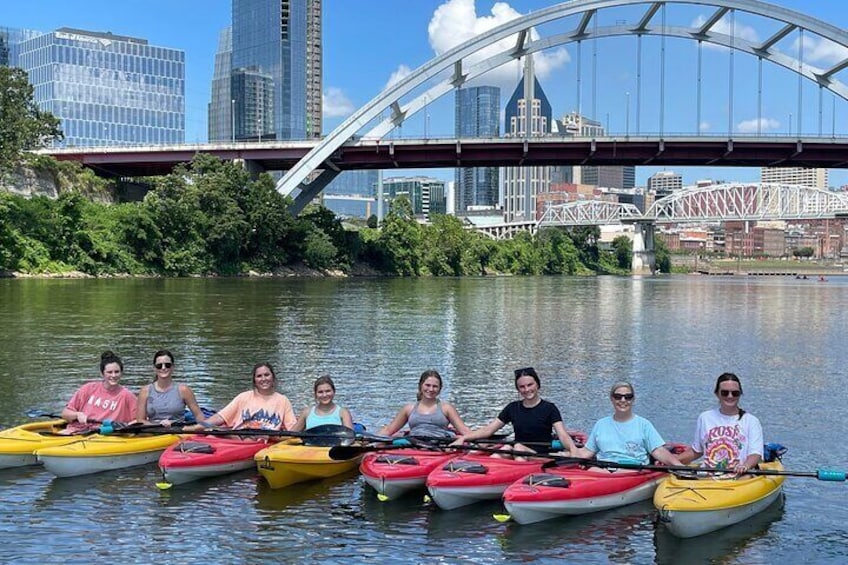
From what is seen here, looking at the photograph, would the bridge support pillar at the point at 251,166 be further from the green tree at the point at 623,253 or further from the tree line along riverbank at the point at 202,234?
the green tree at the point at 623,253

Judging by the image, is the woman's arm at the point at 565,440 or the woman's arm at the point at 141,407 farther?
the woman's arm at the point at 141,407

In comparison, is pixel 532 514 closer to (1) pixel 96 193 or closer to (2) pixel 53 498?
(2) pixel 53 498

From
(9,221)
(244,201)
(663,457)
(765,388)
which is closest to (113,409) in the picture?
(663,457)

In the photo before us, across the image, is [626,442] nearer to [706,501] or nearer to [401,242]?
[706,501]

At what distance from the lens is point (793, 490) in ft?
38.4

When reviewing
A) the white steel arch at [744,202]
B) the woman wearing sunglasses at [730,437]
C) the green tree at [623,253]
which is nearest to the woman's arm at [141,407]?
the woman wearing sunglasses at [730,437]

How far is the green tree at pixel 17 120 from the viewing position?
6538 centimetres

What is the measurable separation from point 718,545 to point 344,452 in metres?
4.20

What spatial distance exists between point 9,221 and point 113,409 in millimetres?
53007

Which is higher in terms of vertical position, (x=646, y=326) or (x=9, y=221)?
(x=9, y=221)

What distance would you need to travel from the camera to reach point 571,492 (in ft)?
31.7

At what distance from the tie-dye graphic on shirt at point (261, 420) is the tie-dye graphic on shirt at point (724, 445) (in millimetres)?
5138

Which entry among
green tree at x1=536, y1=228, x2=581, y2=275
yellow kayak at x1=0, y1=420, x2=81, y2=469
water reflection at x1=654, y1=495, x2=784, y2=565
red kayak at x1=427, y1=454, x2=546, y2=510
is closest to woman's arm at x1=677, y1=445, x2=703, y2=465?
water reflection at x1=654, y1=495, x2=784, y2=565

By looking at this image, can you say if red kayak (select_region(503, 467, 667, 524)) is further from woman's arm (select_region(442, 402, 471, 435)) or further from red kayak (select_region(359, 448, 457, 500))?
woman's arm (select_region(442, 402, 471, 435))
